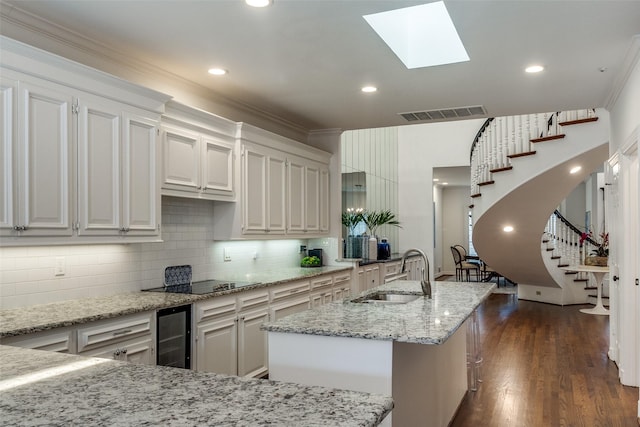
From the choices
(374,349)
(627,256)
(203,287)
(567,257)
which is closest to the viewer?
(374,349)

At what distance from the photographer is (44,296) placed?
3104 mm

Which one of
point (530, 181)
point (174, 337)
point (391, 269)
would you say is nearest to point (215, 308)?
point (174, 337)

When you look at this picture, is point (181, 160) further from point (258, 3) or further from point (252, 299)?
point (258, 3)

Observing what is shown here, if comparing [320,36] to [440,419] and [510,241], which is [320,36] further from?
[510,241]

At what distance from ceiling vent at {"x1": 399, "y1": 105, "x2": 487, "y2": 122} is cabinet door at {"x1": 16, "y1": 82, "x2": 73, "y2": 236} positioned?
3503 millimetres

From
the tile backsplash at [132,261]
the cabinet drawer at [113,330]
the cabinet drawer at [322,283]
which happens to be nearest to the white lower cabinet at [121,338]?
the cabinet drawer at [113,330]

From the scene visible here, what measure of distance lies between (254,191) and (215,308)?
1388 millimetres

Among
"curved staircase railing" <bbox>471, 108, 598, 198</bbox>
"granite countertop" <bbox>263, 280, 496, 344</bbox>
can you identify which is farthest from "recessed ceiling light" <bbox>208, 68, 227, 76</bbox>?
"curved staircase railing" <bbox>471, 108, 598, 198</bbox>

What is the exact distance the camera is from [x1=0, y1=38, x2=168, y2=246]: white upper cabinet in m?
2.60

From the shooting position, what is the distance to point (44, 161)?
275 centimetres

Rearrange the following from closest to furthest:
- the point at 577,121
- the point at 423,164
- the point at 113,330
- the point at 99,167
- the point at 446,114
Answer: the point at 113,330
the point at 99,167
the point at 446,114
the point at 577,121
the point at 423,164

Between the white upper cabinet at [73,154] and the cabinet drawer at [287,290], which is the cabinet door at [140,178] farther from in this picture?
the cabinet drawer at [287,290]

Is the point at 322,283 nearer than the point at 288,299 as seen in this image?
No

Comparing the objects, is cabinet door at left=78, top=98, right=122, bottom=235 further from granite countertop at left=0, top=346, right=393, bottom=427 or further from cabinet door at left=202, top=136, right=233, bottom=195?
granite countertop at left=0, top=346, right=393, bottom=427
